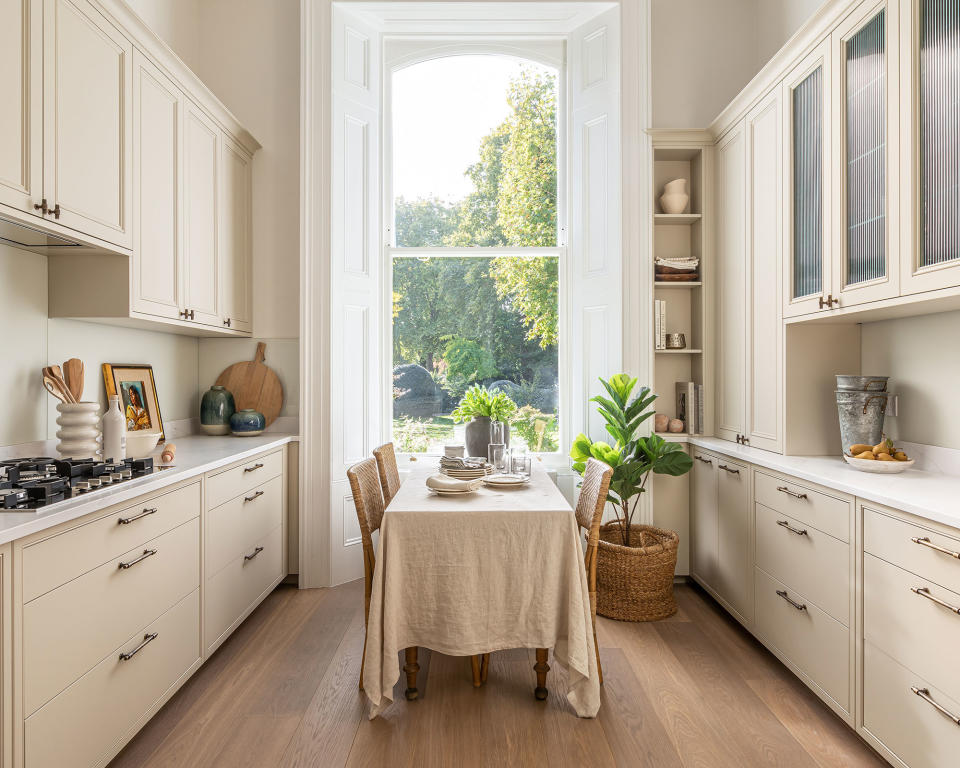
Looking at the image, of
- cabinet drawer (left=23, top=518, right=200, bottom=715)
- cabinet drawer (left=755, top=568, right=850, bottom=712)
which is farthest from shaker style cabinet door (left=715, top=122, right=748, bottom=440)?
cabinet drawer (left=23, top=518, right=200, bottom=715)

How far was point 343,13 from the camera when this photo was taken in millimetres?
3520

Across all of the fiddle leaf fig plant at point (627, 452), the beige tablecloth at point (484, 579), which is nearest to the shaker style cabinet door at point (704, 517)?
the fiddle leaf fig plant at point (627, 452)

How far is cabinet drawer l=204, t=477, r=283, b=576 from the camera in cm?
253

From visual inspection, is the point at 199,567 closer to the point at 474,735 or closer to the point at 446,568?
the point at 446,568

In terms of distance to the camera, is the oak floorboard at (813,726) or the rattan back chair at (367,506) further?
the rattan back chair at (367,506)

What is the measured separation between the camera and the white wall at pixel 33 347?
85.4 inches

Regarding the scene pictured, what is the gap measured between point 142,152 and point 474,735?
271 centimetres

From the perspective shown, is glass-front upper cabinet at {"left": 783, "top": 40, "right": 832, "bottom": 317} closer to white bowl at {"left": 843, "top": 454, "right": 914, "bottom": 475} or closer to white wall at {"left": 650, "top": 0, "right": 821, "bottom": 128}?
white bowl at {"left": 843, "top": 454, "right": 914, "bottom": 475}

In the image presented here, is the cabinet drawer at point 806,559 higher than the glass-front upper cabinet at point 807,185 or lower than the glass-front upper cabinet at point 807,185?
lower

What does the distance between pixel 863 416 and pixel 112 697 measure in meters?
2.93

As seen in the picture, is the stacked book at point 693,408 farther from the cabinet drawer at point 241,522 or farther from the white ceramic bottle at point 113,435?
the white ceramic bottle at point 113,435

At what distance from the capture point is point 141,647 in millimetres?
1954

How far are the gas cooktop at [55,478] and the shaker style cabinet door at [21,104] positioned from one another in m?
0.82

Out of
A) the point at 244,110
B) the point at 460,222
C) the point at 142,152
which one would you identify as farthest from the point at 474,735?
the point at 244,110
